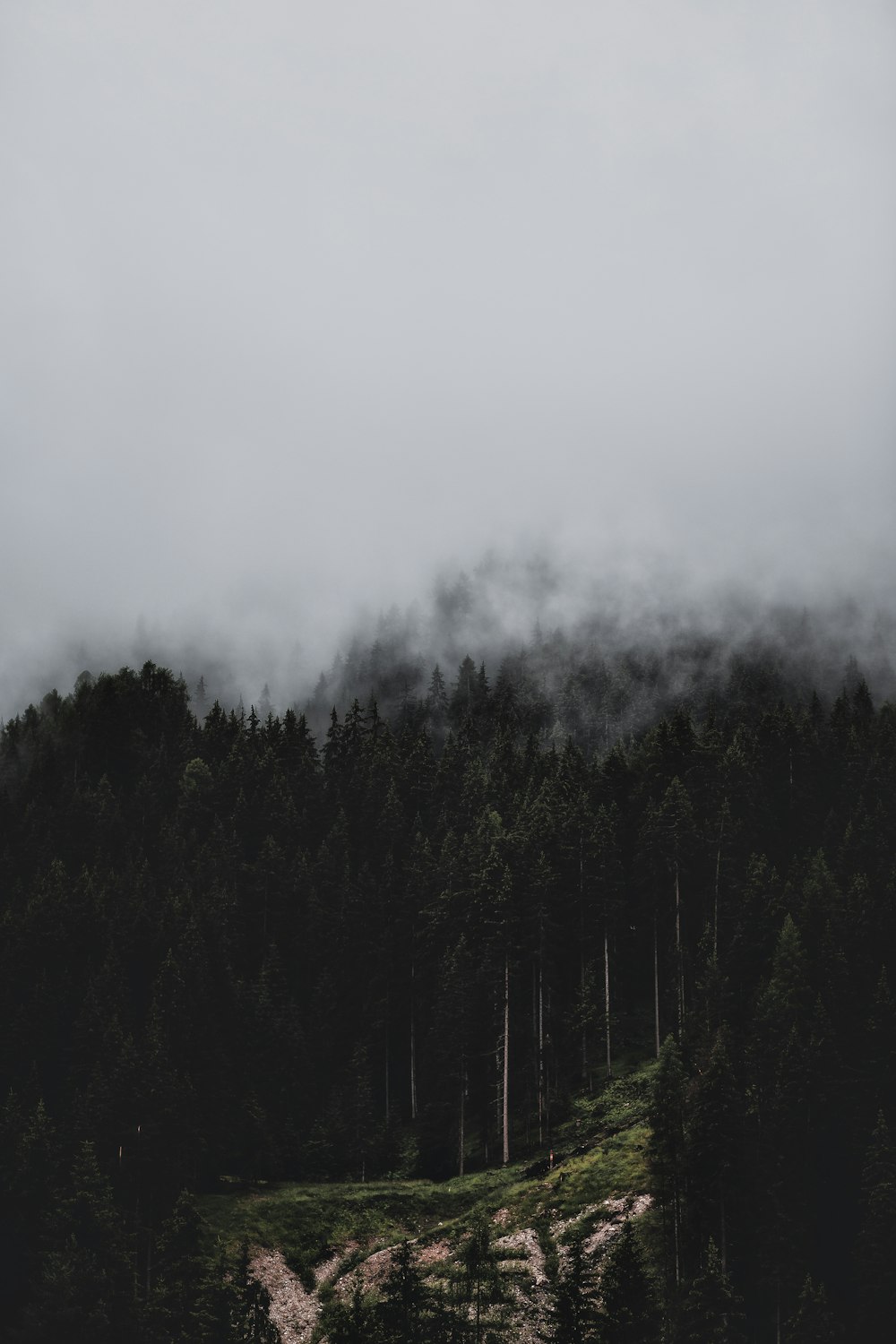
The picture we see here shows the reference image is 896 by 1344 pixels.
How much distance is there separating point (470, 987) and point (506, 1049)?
25.0ft

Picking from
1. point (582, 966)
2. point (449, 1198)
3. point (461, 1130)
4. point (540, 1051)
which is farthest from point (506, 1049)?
point (582, 966)

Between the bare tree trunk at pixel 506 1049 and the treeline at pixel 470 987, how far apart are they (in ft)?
1.74

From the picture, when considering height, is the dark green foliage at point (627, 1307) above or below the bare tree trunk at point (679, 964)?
below

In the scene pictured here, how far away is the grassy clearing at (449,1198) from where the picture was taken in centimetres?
6525

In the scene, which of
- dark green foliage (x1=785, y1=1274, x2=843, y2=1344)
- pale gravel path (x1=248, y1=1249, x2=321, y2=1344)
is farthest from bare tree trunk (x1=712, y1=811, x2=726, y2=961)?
pale gravel path (x1=248, y1=1249, x2=321, y2=1344)

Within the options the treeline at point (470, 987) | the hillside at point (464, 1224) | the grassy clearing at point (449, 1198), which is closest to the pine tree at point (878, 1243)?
the treeline at point (470, 987)

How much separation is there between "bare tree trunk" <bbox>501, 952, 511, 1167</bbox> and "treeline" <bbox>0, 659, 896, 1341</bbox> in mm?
530

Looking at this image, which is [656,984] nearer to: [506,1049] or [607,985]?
[607,985]

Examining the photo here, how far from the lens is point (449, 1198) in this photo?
71.4 meters

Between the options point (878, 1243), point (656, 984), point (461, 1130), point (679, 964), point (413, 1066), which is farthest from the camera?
point (413, 1066)

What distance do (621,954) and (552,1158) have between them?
22918 millimetres

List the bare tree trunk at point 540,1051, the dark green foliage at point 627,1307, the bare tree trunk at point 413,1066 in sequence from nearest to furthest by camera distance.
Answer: the dark green foliage at point 627,1307 → the bare tree trunk at point 540,1051 → the bare tree trunk at point 413,1066

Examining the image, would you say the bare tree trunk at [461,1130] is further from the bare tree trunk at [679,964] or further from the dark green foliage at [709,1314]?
the dark green foliage at [709,1314]

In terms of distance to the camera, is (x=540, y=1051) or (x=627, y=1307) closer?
(x=627, y=1307)
